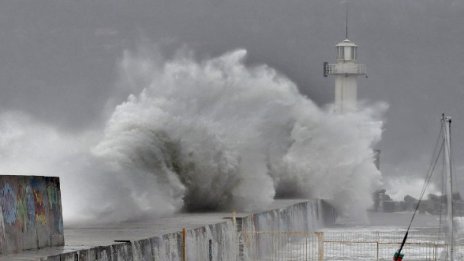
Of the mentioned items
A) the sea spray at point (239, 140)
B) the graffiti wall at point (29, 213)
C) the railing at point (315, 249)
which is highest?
the sea spray at point (239, 140)

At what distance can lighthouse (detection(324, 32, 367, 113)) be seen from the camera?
56.2m

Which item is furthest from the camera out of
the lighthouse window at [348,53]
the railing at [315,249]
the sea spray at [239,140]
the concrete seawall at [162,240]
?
the lighthouse window at [348,53]

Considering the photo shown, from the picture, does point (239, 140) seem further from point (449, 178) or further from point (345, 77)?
point (345, 77)

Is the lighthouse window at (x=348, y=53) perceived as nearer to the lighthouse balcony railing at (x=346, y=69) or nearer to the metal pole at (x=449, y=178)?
the lighthouse balcony railing at (x=346, y=69)

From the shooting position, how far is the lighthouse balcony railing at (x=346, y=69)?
57.5m

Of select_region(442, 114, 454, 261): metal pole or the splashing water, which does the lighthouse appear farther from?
select_region(442, 114, 454, 261): metal pole

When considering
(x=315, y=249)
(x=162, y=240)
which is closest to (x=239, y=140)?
(x=315, y=249)

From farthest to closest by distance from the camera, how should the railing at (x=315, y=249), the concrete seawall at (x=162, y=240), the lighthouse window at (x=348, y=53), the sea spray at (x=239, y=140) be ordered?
1. the lighthouse window at (x=348, y=53)
2. the sea spray at (x=239, y=140)
3. the railing at (x=315, y=249)
4. the concrete seawall at (x=162, y=240)

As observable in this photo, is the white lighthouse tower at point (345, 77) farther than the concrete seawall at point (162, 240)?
Yes

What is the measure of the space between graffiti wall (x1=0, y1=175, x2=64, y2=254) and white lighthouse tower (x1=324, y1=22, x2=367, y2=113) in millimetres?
40191

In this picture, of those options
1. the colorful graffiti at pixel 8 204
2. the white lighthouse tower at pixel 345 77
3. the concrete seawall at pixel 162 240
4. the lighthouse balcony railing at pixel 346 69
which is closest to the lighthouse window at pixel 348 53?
the white lighthouse tower at pixel 345 77

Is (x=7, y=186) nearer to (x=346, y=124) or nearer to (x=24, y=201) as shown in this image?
(x=24, y=201)

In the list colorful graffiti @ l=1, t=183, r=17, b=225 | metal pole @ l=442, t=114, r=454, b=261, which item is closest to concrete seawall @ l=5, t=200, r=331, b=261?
colorful graffiti @ l=1, t=183, r=17, b=225

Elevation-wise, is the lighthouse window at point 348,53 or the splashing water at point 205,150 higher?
the lighthouse window at point 348,53
